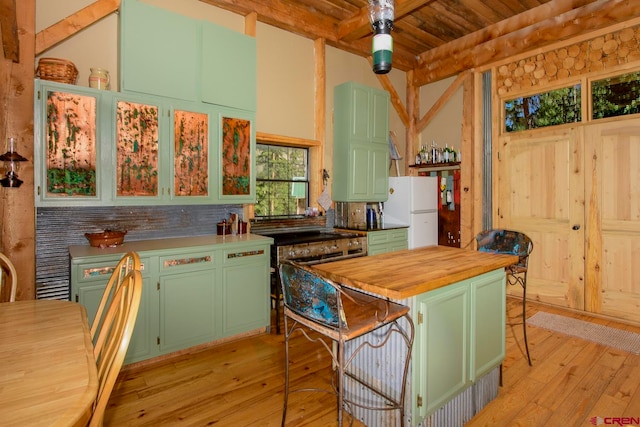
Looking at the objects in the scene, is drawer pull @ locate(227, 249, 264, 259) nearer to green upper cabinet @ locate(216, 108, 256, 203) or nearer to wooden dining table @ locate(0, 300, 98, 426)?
green upper cabinet @ locate(216, 108, 256, 203)

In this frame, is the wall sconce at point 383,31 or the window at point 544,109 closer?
the wall sconce at point 383,31

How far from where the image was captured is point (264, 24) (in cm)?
396

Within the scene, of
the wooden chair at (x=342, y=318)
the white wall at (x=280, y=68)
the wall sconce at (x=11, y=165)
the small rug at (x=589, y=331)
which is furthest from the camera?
the small rug at (x=589, y=331)

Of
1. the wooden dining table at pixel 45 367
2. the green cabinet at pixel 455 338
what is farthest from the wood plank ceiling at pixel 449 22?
the green cabinet at pixel 455 338

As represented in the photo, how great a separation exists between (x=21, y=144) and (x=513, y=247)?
3756 mm

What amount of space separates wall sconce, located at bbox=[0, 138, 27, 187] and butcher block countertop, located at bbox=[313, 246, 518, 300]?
2.13 meters

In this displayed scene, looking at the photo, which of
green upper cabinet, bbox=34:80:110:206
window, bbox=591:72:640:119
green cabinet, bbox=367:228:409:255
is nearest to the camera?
green upper cabinet, bbox=34:80:110:206

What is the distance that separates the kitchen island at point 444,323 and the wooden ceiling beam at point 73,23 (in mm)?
2739

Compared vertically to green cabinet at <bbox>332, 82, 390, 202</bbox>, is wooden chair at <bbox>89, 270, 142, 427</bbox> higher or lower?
lower

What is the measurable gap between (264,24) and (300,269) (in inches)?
133

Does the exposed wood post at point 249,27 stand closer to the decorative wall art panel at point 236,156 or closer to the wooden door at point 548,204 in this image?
the decorative wall art panel at point 236,156

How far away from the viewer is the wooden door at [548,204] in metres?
3.98

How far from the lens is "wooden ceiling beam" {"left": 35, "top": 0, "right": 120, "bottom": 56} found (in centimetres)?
269

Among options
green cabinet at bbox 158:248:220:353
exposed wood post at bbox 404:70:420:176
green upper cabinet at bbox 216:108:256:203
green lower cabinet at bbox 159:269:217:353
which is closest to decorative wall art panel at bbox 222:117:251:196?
green upper cabinet at bbox 216:108:256:203
